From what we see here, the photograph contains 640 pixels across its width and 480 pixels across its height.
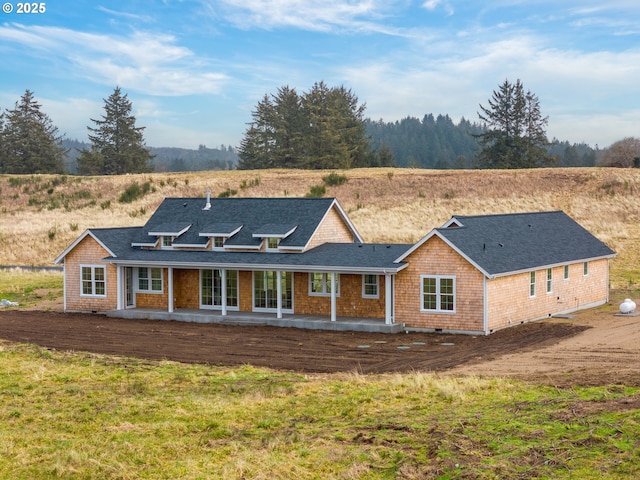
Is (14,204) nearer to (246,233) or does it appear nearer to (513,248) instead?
(246,233)

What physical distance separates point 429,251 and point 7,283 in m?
27.5

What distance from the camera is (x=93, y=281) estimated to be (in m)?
36.2

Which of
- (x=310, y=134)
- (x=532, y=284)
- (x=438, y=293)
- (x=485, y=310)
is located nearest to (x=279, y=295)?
(x=438, y=293)

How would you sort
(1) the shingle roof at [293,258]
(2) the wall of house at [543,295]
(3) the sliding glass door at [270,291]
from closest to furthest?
(2) the wall of house at [543,295] < (1) the shingle roof at [293,258] < (3) the sliding glass door at [270,291]

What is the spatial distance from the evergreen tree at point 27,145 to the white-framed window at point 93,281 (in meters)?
72.2

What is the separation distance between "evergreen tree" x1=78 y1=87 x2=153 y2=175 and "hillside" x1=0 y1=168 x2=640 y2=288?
55.5 feet

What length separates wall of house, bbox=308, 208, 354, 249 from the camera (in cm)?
3372

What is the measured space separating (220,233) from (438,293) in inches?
410

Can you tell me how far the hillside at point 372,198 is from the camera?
2431 inches

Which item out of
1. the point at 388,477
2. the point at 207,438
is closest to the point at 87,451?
the point at 207,438

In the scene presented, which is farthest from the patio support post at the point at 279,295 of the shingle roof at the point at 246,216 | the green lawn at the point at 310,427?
the green lawn at the point at 310,427

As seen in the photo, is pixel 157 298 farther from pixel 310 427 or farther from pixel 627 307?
pixel 310 427

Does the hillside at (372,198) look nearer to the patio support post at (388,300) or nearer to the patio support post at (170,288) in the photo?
the patio support post at (170,288)

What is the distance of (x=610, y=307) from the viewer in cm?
3397
